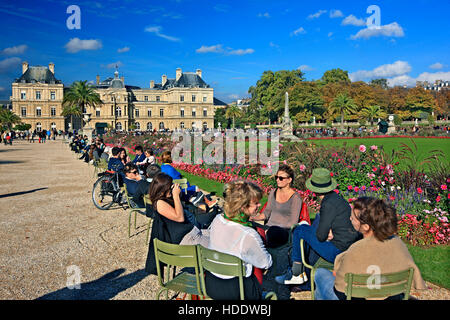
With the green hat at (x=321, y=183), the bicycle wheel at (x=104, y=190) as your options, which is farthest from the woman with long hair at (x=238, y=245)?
the bicycle wheel at (x=104, y=190)

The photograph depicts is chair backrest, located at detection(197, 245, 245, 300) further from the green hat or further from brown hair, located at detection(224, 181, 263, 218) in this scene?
the green hat

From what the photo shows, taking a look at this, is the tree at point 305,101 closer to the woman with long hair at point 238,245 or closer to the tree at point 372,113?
the tree at point 372,113

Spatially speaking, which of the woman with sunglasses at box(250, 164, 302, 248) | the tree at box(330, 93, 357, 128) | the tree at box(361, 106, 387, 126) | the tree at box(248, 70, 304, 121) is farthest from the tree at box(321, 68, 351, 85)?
the woman with sunglasses at box(250, 164, 302, 248)

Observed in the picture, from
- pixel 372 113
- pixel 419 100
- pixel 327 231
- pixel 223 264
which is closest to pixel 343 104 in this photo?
pixel 372 113

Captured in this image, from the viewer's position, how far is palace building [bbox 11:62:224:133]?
7206 centimetres

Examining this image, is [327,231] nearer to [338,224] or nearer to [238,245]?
[338,224]

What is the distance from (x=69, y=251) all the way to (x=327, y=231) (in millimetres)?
3940

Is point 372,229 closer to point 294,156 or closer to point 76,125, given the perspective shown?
point 294,156

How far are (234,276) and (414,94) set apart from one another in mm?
68227

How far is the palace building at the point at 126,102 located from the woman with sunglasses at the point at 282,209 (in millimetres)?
73732

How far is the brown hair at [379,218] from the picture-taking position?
2611 millimetres

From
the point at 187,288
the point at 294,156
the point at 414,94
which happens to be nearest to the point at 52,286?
the point at 187,288

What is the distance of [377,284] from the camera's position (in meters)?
2.48

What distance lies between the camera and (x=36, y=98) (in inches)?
2857
